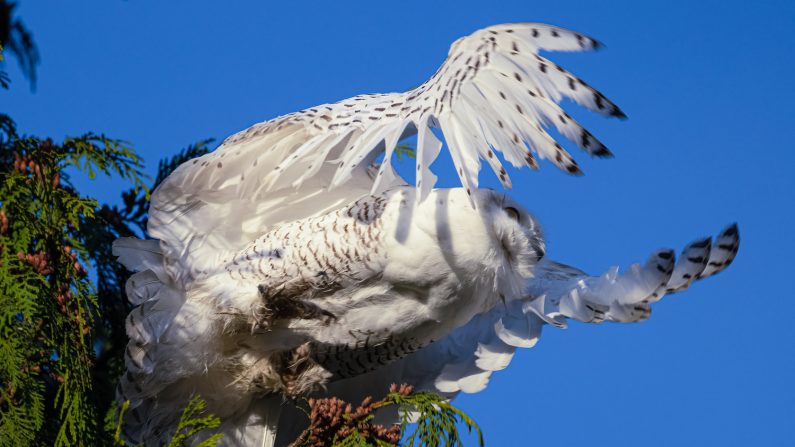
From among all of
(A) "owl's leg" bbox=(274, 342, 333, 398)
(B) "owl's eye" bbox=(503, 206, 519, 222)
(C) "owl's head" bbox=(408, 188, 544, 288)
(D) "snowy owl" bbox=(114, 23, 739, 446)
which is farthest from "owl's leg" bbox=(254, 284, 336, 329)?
(B) "owl's eye" bbox=(503, 206, 519, 222)

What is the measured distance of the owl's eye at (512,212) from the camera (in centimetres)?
379

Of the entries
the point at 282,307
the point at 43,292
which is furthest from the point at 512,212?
the point at 43,292

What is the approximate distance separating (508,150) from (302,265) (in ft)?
2.61

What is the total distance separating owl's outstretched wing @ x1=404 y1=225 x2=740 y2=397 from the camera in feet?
11.9

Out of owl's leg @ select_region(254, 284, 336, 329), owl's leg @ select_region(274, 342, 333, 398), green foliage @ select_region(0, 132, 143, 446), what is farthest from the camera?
owl's leg @ select_region(274, 342, 333, 398)

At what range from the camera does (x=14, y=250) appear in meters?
3.63

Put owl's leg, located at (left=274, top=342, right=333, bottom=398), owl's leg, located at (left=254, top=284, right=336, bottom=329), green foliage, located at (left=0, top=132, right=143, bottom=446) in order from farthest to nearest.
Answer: owl's leg, located at (left=274, top=342, right=333, bottom=398) < owl's leg, located at (left=254, top=284, right=336, bottom=329) < green foliage, located at (left=0, top=132, right=143, bottom=446)

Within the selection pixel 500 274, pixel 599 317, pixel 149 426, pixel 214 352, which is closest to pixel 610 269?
pixel 599 317

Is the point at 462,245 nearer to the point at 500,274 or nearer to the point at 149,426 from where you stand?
the point at 500,274

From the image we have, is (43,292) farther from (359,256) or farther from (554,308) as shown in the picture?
(554,308)

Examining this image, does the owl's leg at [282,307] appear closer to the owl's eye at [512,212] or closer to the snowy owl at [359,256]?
the snowy owl at [359,256]

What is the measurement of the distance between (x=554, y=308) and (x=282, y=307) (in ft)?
3.11

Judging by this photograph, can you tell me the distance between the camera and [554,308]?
4.05 meters

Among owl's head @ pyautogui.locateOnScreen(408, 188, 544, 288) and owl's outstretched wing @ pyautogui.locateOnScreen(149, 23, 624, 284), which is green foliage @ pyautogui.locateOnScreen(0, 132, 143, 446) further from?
owl's head @ pyautogui.locateOnScreen(408, 188, 544, 288)
